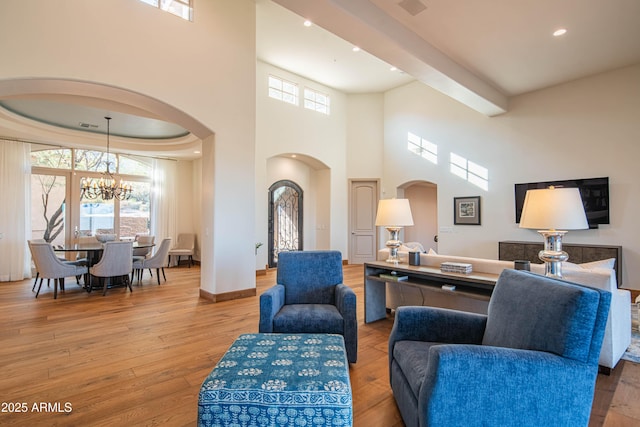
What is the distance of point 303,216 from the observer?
852 cm

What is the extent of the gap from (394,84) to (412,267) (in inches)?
244

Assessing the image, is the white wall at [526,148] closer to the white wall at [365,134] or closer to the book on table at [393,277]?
the white wall at [365,134]

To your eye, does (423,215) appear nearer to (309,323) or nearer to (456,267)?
(456,267)

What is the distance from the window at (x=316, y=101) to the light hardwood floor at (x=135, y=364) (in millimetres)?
5291

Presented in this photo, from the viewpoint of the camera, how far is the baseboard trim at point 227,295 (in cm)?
474

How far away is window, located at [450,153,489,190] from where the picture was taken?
6770mm

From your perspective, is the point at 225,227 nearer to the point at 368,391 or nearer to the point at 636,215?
the point at 368,391

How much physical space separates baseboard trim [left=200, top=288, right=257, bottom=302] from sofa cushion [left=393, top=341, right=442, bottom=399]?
341 cm

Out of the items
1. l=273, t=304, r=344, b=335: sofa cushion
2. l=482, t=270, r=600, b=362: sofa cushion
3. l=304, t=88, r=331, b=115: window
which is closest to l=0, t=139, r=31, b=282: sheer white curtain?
l=304, t=88, r=331, b=115: window

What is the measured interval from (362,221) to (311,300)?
585 cm

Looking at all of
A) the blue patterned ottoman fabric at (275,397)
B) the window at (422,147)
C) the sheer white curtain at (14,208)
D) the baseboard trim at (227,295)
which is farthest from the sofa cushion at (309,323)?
the sheer white curtain at (14,208)

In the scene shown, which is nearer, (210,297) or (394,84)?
(210,297)

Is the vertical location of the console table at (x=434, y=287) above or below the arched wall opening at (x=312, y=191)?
below

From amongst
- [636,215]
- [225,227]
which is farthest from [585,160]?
[225,227]
